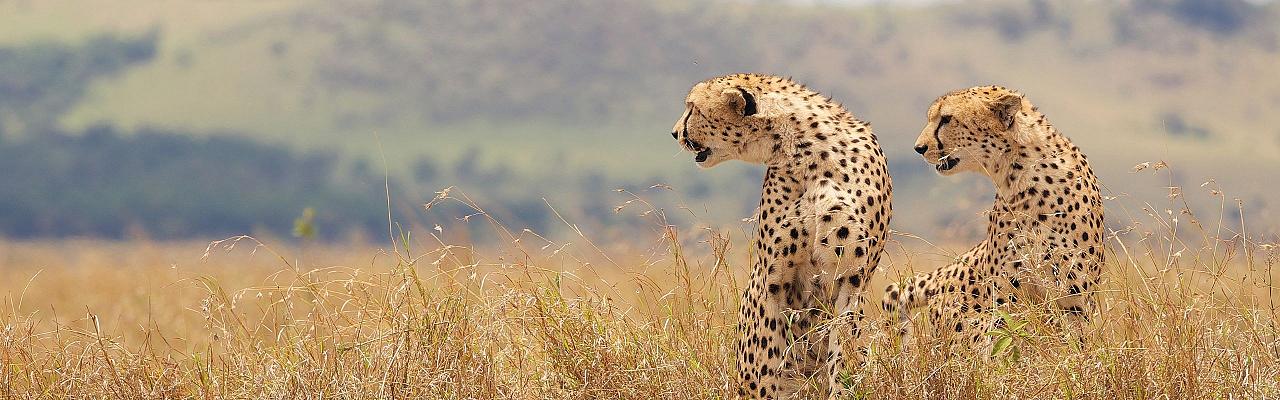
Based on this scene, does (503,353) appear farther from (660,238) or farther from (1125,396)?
(1125,396)

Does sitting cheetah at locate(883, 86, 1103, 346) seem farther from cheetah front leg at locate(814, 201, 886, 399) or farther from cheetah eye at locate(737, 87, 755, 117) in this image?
cheetah eye at locate(737, 87, 755, 117)

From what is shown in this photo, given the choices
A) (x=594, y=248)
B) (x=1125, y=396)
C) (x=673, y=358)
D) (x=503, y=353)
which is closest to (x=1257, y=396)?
(x=1125, y=396)

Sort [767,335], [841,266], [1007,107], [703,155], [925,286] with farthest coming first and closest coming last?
[925,286], [1007,107], [703,155], [767,335], [841,266]

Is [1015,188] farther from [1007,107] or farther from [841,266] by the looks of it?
[841,266]

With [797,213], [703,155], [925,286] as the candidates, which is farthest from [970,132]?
[703,155]

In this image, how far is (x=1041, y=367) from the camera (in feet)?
11.3

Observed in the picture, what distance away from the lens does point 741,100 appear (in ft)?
11.9

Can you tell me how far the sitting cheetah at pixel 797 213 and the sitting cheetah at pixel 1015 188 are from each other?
41 cm

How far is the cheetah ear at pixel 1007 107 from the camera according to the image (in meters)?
3.88

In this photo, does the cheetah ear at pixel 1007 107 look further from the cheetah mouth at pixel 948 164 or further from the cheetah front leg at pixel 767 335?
the cheetah front leg at pixel 767 335

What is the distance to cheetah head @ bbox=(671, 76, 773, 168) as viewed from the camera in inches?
142

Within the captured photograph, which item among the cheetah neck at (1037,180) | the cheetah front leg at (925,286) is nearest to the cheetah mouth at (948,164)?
the cheetah neck at (1037,180)

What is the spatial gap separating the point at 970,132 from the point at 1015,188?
22 centimetres

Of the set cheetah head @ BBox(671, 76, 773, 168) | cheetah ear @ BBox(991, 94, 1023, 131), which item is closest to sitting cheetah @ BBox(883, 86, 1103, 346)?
cheetah ear @ BBox(991, 94, 1023, 131)
